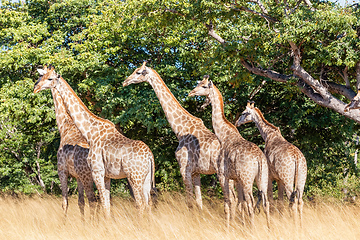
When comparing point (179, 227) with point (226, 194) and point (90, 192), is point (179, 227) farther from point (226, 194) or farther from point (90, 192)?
point (90, 192)

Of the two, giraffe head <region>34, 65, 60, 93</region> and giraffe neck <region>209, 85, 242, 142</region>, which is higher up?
giraffe head <region>34, 65, 60, 93</region>

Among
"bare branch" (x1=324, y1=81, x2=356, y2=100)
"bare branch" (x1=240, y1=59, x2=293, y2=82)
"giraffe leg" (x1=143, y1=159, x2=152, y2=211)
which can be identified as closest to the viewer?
"giraffe leg" (x1=143, y1=159, x2=152, y2=211)

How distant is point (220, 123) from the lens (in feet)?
28.8

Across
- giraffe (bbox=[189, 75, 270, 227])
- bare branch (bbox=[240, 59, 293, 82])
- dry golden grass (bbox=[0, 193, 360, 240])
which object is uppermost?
bare branch (bbox=[240, 59, 293, 82])

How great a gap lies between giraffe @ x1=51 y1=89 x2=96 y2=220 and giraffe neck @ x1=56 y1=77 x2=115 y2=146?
0.43 metres

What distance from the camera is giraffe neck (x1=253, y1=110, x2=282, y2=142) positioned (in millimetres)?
10000

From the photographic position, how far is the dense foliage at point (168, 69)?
11.1 meters

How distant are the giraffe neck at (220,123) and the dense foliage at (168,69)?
6.96ft

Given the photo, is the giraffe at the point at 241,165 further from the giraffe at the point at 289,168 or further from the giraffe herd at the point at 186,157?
the giraffe at the point at 289,168

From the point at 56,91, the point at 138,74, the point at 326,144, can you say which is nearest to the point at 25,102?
the point at 56,91

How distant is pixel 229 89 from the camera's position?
1446 centimetres

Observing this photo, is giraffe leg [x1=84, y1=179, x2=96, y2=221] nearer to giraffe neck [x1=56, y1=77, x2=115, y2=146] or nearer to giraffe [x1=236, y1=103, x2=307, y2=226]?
giraffe neck [x1=56, y1=77, x2=115, y2=146]

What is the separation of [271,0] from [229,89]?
13.4 feet

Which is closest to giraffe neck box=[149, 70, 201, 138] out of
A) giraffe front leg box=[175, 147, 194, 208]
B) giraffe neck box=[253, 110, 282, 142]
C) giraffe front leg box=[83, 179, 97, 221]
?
giraffe front leg box=[175, 147, 194, 208]
